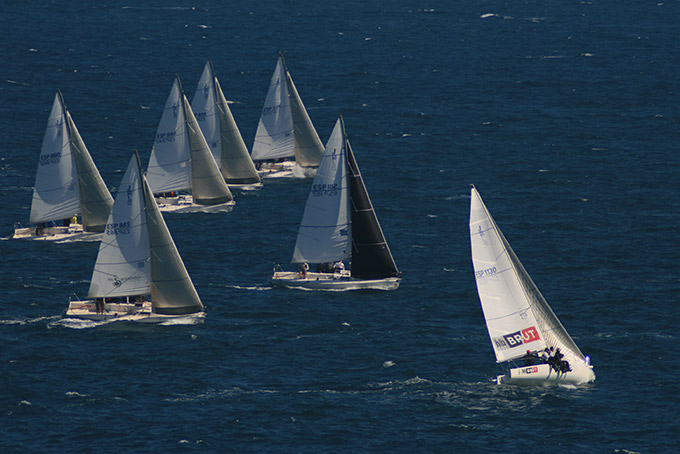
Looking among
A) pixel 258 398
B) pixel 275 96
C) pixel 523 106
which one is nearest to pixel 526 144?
pixel 523 106

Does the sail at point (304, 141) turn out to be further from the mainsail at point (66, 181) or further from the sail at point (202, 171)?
the mainsail at point (66, 181)

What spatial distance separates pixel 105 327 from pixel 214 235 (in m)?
28.1

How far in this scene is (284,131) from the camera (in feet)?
496

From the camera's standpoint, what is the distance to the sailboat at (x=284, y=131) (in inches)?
5935

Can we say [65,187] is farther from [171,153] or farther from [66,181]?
[171,153]

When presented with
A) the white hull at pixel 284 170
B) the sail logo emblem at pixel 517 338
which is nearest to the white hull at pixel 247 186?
the white hull at pixel 284 170

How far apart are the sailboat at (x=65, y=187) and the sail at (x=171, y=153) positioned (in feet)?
38.2

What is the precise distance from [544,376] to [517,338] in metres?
3.28

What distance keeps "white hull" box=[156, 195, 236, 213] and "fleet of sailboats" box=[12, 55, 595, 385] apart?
155 mm

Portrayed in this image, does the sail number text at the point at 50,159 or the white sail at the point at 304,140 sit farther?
the white sail at the point at 304,140

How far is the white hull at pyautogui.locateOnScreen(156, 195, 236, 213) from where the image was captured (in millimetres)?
135250

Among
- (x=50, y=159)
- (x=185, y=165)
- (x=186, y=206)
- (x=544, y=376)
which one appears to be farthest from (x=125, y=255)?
(x=544, y=376)

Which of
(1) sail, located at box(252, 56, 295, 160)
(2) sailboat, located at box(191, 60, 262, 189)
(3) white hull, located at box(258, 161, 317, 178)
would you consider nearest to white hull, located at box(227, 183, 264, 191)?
(2) sailboat, located at box(191, 60, 262, 189)

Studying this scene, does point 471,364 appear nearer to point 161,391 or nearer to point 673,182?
point 161,391
